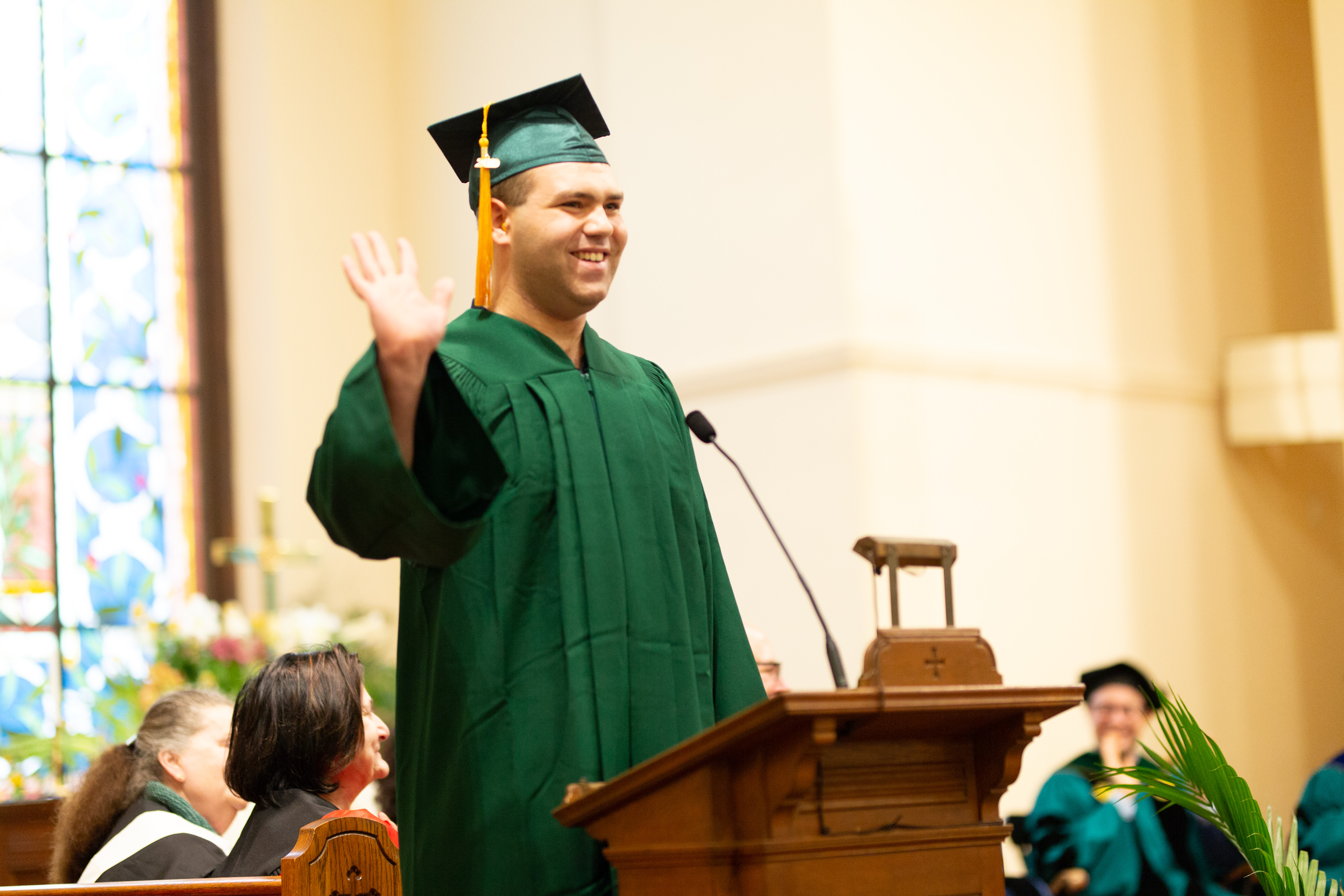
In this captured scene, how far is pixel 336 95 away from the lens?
30.3 feet

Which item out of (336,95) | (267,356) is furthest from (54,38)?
(267,356)

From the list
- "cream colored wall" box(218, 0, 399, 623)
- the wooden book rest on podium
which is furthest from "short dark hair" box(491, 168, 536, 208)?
"cream colored wall" box(218, 0, 399, 623)

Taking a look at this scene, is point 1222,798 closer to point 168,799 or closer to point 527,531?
point 527,531

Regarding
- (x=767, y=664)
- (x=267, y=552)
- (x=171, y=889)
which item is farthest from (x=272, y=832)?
(x=267, y=552)

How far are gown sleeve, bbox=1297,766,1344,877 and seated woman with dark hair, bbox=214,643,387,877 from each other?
3449 mm

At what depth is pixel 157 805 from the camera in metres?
3.92

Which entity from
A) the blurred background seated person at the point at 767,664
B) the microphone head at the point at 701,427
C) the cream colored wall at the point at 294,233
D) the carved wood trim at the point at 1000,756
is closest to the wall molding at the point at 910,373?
the blurred background seated person at the point at 767,664

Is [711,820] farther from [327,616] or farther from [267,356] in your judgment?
[267,356]

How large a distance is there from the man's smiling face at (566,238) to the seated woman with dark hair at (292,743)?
131cm

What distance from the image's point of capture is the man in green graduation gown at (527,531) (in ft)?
6.86

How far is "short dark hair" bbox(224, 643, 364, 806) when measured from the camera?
3.43 meters

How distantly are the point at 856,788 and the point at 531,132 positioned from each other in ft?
3.74

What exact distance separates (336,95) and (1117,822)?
587cm

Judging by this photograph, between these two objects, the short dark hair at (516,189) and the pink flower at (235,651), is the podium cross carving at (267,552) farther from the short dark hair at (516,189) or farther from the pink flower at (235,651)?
the short dark hair at (516,189)
